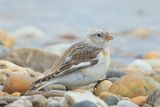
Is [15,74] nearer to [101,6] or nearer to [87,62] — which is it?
[87,62]

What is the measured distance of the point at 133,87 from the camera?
6723 millimetres

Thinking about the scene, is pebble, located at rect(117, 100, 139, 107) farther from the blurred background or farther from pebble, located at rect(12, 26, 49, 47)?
pebble, located at rect(12, 26, 49, 47)

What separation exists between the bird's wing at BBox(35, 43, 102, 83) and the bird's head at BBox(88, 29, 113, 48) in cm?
11

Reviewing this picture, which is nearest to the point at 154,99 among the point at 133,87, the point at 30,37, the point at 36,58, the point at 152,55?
the point at 133,87

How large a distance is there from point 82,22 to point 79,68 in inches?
415

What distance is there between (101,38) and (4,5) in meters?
12.6

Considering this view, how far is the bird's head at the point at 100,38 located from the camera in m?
7.18

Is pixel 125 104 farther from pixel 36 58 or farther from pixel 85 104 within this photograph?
pixel 36 58

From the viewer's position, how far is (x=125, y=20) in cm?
1772

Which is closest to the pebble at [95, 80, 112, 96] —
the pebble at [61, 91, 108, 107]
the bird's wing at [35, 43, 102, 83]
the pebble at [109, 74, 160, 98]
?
the pebble at [109, 74, 160, 98]

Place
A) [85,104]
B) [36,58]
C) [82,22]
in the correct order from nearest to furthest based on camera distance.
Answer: [85,104]
[36,58]
[82,22]

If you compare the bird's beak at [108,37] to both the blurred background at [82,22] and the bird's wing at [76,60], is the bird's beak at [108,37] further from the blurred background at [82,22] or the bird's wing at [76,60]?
the blurred background at [82,22]

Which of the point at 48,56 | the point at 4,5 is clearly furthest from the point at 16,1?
the point at 48,56

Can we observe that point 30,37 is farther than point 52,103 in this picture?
Yes
